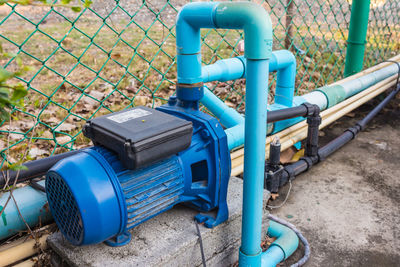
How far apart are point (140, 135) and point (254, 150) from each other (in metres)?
0.43

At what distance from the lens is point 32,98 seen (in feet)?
8.54

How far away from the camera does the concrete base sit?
51.8 inches

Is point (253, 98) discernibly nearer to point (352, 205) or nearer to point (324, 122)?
point (352, 205)

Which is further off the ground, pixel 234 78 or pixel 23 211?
pixel 234 78

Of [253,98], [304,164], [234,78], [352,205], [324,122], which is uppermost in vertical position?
[253,98]

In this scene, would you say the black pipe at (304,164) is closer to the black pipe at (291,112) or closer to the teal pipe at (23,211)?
the black pipe at (291,112)

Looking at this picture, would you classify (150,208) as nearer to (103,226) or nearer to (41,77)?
(103,226)

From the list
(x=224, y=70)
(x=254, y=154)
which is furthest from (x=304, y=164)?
(x=254, y=154)

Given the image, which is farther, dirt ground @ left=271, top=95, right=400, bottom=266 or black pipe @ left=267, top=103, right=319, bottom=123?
black pipe @ left=267, top=103, right=319, bottom=123

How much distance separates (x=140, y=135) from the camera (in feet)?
3.96

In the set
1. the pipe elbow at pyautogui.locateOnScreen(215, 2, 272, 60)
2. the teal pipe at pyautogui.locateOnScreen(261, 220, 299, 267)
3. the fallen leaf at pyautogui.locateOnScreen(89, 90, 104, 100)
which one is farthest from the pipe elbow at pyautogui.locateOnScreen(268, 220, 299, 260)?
the fallen leaf at pyautogui.locateOnScreen(89, 90, 104, 100)

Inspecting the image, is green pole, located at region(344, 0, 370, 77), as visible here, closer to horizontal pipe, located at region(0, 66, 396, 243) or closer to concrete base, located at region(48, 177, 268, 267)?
horizontal pipe, located at region(0, 66, 396, 243)

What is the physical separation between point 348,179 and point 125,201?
5.69ft

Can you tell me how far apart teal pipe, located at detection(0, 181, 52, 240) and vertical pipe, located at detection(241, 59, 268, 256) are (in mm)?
832
